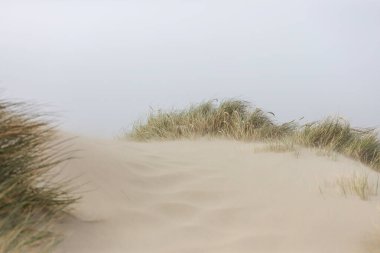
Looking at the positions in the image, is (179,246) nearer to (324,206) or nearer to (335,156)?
(324,206)

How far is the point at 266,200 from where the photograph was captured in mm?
4125

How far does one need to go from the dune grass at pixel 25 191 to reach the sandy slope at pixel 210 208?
162 mm

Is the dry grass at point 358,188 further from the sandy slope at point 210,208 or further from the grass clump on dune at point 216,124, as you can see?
the grass clump on dune at point 216,124

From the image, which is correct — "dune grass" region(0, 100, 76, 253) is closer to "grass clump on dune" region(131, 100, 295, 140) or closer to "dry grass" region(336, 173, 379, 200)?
"dry grass" region(336, 173, 379, 200)

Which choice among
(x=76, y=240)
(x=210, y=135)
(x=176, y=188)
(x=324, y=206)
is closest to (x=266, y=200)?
(x=324, y=206)

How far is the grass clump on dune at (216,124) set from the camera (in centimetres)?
742

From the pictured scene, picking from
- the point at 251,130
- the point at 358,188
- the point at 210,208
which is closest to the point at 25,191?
the point at 210,208

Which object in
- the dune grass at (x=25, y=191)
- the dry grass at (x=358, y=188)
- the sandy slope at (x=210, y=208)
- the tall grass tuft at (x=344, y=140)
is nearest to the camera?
the dune grass at (x=25, y=191)

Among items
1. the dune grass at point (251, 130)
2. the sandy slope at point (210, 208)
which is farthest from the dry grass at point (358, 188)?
the dune grass at point (251, 130)

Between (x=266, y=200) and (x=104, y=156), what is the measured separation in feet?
4.47

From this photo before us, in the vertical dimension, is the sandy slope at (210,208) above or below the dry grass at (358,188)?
below

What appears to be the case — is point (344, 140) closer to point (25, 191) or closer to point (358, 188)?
point (358, 188)

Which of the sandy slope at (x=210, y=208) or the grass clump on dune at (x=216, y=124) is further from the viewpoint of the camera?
the grass clump on dune at (x=216, y=124)

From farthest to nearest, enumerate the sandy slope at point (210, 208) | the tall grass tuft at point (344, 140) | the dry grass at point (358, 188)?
1. the tall grass tuft at point (344, 140)
2. the dry grass at point (358, 188)
3. the sandy slope at point (210, 208)
